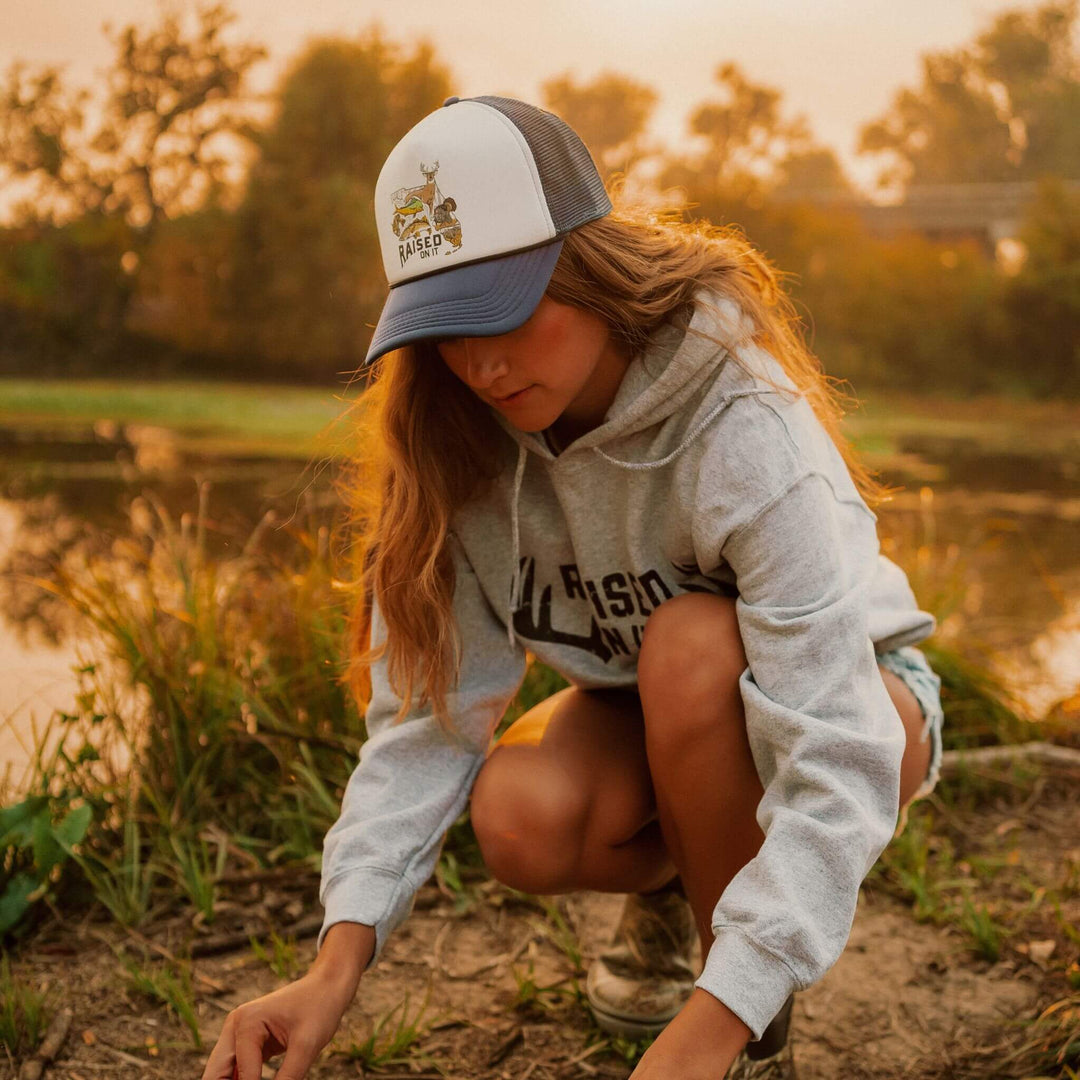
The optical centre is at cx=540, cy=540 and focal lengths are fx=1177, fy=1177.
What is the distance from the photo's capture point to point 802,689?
1078 millimetres

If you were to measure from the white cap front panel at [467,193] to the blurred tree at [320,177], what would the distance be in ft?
24.6

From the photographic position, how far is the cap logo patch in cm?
114

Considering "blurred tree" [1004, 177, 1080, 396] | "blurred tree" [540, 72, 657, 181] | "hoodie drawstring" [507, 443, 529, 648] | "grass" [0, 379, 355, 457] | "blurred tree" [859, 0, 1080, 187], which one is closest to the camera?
"hoodie drawstring" [507, 443, 529, 648]

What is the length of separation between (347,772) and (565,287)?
1058mm

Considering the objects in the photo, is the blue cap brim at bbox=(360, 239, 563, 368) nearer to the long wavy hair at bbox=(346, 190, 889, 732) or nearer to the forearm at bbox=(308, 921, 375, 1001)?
the long wavy hair at bbox=(346, 190, 889, 732)

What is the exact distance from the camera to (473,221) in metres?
1.13

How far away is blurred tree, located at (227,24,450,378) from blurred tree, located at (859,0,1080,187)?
37.4ft

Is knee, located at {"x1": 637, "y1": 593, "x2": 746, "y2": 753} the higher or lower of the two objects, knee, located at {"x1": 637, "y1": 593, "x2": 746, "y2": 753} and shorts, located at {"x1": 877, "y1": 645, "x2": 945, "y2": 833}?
the higher

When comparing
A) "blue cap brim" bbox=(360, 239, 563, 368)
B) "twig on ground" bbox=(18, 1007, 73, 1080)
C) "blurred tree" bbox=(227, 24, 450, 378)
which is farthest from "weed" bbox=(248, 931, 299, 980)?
"blurred tree" bbox=(227, 24, 450, 378)

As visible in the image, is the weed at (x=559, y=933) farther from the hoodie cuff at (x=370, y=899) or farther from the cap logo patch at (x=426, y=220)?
the cap logo patch at (x=426, y=220)

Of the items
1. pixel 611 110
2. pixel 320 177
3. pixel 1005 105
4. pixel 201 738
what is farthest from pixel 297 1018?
pixel 1005 105

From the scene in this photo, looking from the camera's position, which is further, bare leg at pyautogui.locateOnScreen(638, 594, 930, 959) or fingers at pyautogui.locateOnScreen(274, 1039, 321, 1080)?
bare leg at pyautogui.locateOnScreen(638, 594, 930, 959)

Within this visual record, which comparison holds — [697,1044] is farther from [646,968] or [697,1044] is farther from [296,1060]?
[646,968]

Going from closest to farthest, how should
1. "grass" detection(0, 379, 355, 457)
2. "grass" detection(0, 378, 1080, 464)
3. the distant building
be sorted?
"grass" detection(0, 379, 355, 457) → "grass" detection(0, 378, 1080, 464) → the distant building
